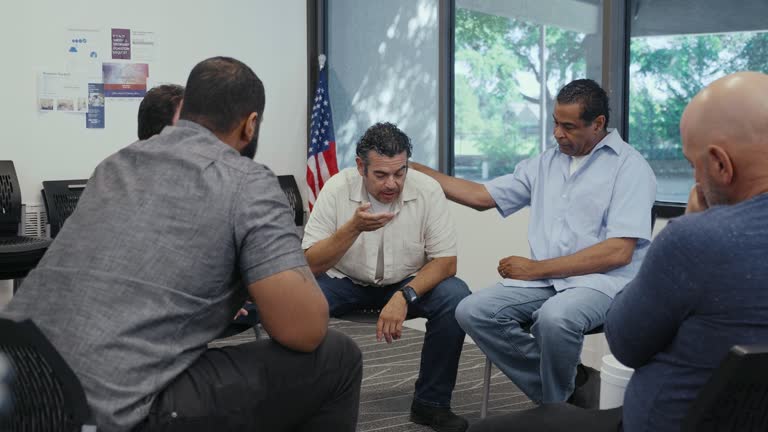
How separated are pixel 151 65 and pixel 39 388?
372cm

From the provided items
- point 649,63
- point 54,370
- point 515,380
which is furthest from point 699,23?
point 54,370

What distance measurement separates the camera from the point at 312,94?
5711 millimetres

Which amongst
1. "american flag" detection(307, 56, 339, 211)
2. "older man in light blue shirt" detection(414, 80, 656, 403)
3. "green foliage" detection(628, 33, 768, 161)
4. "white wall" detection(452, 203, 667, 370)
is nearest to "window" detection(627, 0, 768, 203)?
"green foliage" detection(628, 33, 768, 161)

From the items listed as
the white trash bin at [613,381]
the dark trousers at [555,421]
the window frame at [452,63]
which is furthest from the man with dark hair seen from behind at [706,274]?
the window frame at [452,63]

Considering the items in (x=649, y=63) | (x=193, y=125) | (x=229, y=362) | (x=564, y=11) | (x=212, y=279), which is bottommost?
(x=229, y=362)

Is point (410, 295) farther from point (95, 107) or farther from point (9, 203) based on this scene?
point (95, 107)

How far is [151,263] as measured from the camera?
1702 millimetres

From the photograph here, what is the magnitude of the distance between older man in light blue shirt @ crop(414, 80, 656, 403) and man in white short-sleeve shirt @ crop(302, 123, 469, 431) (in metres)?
0.20

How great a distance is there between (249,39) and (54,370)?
411 centimetres

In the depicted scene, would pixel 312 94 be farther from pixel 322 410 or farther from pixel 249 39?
pixel 322 410

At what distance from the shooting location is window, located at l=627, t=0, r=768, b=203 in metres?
3.57

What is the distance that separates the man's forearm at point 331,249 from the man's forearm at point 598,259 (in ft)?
2.25

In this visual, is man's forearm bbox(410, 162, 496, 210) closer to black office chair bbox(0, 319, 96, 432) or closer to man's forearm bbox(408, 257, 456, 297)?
man's forearm bbox(408, 257, 456, 297)

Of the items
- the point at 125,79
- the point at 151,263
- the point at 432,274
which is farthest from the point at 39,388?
the point at 125,79
